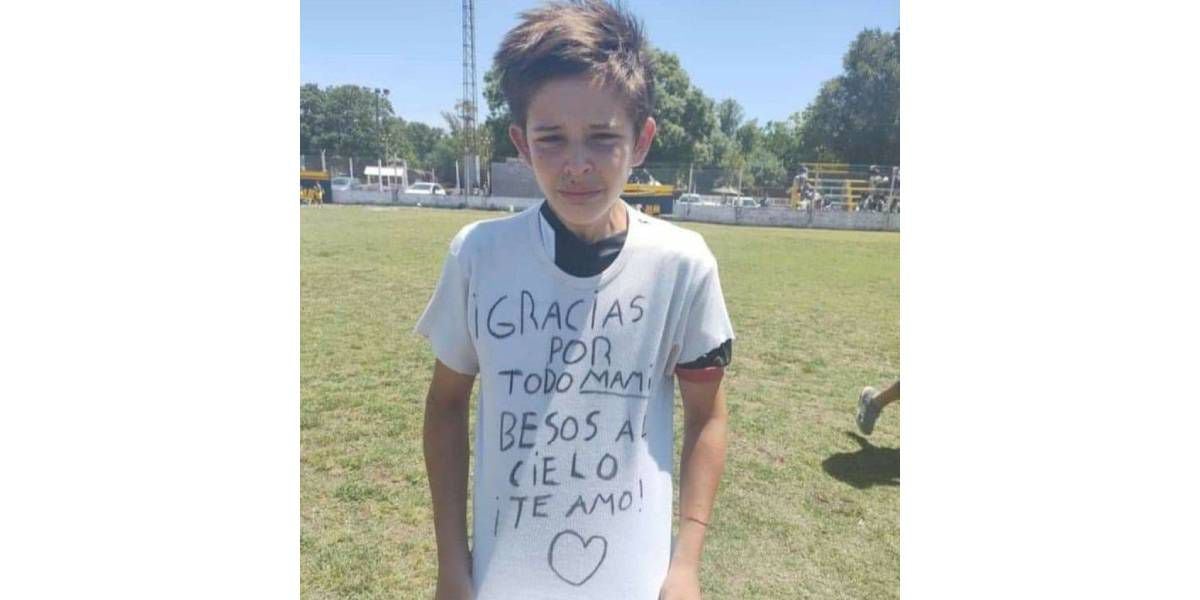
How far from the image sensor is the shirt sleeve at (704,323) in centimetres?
109

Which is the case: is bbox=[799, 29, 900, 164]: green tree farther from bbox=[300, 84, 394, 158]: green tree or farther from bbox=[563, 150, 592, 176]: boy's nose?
bbox=[300, 84, 394, 158]: green tree

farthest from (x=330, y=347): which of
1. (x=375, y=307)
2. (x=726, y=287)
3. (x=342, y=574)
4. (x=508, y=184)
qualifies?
(x=726, y=287)

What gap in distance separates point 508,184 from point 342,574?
1226 mm

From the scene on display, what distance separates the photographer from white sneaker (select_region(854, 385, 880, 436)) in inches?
120

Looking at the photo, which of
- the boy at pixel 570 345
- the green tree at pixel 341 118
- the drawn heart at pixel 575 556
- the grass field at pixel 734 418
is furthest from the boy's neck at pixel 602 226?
the grass field at pixel 734 418

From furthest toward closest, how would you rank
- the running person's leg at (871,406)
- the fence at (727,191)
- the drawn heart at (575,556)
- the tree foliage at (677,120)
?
the running person's leg at (871,406)
the fence at (727,191)
the tree foliage at (677,120)
the drawn heart at (575,556)

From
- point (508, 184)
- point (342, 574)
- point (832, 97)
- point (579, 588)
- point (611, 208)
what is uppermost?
point (832, 97)

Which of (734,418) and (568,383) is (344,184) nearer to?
(734,418)

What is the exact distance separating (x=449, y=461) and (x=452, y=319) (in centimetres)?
23

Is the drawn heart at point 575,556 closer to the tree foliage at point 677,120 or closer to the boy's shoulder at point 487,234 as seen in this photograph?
the boy's shoulder at point 487,234

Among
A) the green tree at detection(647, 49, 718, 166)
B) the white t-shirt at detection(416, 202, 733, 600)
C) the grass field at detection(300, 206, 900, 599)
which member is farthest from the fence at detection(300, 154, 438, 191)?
the white t-shirt at detection(416, 202, 733, 600)

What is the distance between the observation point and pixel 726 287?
4707mm

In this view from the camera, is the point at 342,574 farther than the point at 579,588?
Yes

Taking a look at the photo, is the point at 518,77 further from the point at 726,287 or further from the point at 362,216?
the point at 726,287
